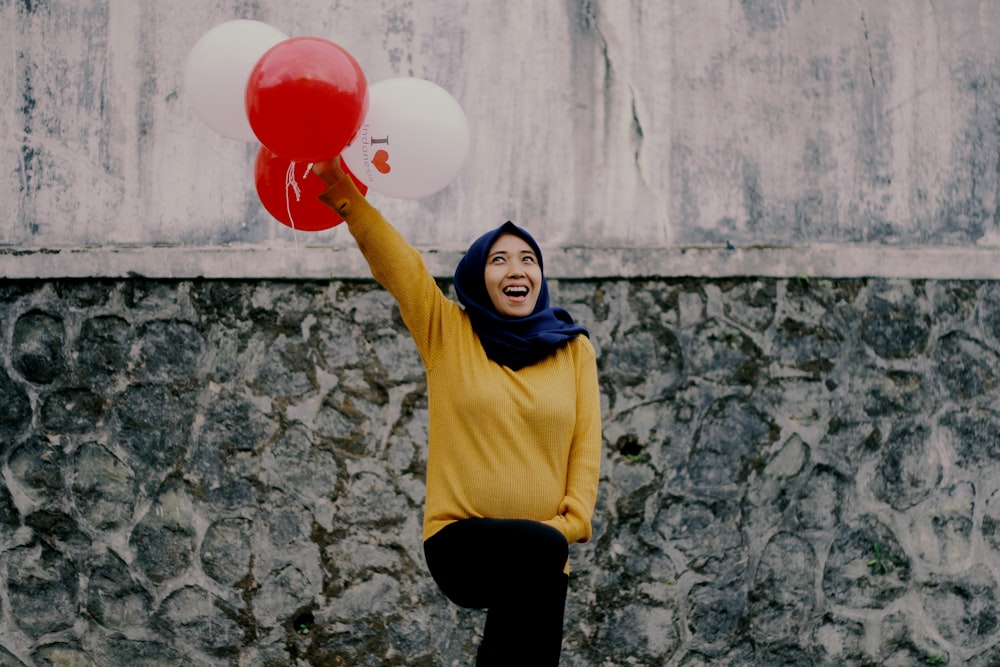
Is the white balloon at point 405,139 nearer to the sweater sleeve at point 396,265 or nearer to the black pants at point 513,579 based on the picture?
the sweater sleeve at point 396,265

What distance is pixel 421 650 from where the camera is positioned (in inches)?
165

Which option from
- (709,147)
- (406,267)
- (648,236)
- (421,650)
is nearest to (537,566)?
(406,267)

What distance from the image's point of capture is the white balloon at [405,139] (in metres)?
2.77

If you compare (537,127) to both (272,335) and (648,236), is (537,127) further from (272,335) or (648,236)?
(272,335)

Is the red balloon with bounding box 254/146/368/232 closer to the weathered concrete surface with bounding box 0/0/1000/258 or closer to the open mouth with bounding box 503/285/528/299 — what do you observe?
the open mouth with bounding box 503/285/528/299

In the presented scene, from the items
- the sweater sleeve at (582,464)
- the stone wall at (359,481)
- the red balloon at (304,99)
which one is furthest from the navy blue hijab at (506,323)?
the stone wall at (359,481)

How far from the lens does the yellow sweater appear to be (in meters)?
2.72

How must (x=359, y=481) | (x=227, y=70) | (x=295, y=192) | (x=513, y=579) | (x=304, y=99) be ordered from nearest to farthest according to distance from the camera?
(x=304, y=99) → (x=513, y=579) → (x=227, y=70) → (x=295, y=192) → (x=359, y=481)

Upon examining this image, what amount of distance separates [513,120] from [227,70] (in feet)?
5.71

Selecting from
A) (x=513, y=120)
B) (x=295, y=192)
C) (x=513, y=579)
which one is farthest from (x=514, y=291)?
(x=513, y=120)

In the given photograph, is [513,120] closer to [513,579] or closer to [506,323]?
[506,323]

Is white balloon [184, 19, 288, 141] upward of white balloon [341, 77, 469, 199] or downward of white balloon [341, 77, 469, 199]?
upward

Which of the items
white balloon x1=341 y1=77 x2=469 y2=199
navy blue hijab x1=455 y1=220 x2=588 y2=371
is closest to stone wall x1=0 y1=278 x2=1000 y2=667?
navy blue hijab x1=455 y1=220 x2=588 y2=371

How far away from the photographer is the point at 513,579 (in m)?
2.63
